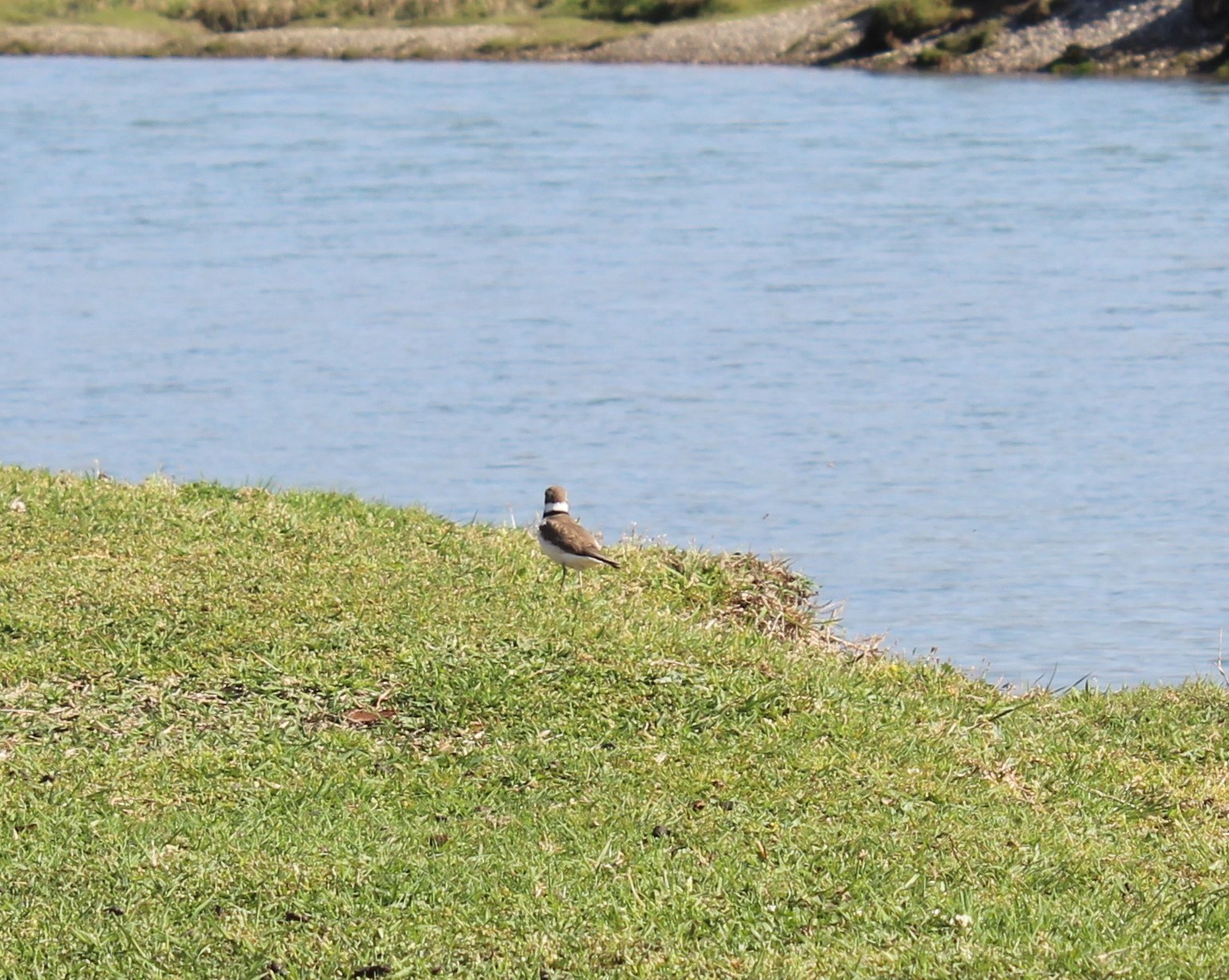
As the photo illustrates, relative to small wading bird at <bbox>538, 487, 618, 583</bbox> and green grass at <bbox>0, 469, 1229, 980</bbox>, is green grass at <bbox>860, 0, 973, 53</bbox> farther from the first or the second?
small wading bird at <bbox>538, 487, 618, 583</bbox>

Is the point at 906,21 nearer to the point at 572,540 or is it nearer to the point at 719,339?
the point at 719,339

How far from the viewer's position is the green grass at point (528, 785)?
6605mm

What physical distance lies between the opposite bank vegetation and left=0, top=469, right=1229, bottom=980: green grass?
57.4m

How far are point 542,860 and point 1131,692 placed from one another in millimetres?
4682

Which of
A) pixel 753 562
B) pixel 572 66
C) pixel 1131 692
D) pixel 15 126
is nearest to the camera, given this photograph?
pixel 1131 692

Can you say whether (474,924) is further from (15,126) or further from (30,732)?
(15,126)

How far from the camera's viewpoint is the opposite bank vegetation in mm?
66562

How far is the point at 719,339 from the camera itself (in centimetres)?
2497

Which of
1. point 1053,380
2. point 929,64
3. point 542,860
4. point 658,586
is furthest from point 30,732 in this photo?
point 929,64

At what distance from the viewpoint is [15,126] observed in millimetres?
50750

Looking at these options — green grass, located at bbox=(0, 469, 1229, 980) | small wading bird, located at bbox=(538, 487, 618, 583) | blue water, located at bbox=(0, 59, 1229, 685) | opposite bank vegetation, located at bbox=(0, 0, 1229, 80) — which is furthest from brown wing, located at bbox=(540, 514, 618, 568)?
opposite bank vegetation, located at bbox=(0, 0, 1229, 80)

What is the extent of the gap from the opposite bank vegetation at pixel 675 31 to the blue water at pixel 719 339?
17.9 m

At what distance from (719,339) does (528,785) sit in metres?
17.4

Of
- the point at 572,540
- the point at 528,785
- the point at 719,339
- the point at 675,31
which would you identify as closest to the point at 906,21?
the point at 675,31
